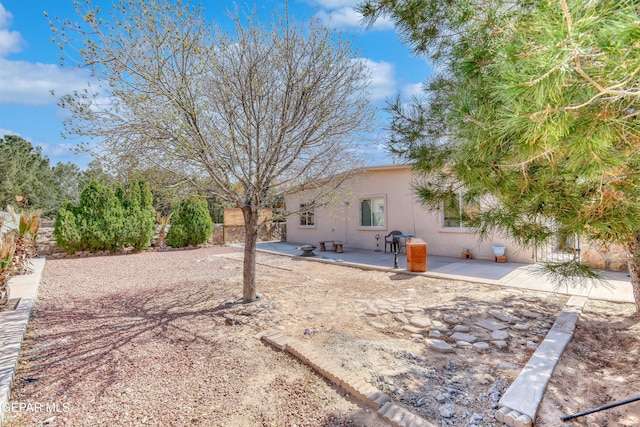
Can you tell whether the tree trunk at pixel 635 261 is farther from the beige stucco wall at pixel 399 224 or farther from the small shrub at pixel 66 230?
the small shrub at pixel 66 230

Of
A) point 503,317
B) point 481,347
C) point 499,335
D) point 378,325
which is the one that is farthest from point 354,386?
point 503,317

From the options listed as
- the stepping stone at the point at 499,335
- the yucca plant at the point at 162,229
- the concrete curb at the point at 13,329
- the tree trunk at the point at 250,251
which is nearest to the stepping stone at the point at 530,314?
the stepping stone at the point at 499,335

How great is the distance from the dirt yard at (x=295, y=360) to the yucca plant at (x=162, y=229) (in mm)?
8502

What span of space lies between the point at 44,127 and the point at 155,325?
3377 millimetres

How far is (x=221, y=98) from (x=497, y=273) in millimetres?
7975

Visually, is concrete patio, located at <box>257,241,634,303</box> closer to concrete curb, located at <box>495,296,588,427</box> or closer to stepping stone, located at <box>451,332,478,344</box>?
concrete curb, located at <box>495,296,588,427</box>

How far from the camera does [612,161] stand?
1.79 metres

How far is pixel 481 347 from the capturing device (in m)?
3.83

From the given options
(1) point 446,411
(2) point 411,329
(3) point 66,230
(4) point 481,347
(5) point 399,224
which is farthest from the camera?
(3) point 66,230

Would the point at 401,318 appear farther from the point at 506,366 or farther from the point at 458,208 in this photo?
the point at 458,208

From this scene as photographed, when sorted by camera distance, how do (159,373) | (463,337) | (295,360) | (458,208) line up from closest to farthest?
1. (159,373)
2. (295,360)
3. (463,337)
4. (458,208)

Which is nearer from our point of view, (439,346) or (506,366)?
(506,366)

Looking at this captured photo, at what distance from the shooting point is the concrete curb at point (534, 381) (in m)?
2.40

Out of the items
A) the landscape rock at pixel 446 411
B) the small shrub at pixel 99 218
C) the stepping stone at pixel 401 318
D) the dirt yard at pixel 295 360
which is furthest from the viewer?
the small shrub at pixel 99 218
